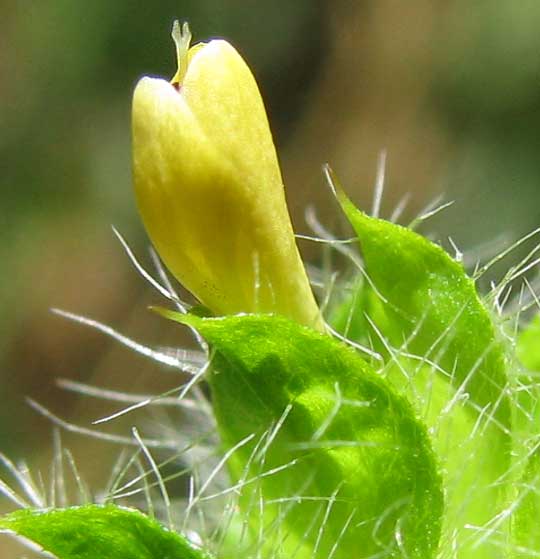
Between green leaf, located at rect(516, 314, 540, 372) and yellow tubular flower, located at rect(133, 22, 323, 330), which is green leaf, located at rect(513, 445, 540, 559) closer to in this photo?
green leaf, located at rect(516, 314, 540, 372)

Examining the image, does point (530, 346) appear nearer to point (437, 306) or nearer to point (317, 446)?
point (437, 306)

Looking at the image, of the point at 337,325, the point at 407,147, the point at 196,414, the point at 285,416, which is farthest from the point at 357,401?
the point at 407,147

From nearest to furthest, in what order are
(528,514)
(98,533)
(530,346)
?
(98,533) < (528,514) < (530,346)

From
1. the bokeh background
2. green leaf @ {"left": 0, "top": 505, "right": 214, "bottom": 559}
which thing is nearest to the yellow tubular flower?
green leaf @ {"left": 0, "top": 505, "right": 214, "bottom": 559}

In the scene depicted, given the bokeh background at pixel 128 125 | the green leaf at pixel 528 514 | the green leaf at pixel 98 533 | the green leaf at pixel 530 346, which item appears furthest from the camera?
the bokeh background at pixel 128 125

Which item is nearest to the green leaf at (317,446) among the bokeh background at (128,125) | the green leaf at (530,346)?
the green leaf at (530,346)

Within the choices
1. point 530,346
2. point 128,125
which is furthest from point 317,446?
point 128,125

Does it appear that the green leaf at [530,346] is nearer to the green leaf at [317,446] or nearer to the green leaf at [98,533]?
the green leaf at [317,446]
